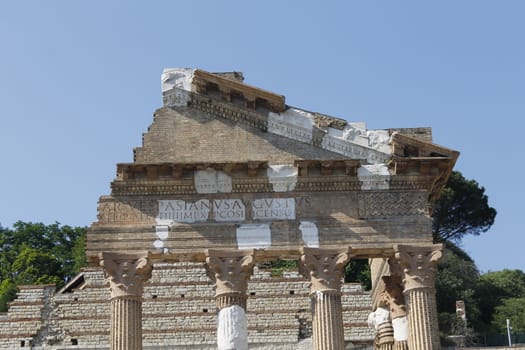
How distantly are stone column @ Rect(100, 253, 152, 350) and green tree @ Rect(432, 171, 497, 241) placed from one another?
124 ft

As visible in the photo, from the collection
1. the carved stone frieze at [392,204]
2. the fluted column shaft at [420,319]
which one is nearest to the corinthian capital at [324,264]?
the carved stone frieze at [392,204]

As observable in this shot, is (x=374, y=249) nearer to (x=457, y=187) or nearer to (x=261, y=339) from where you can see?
(x=261, y=339)

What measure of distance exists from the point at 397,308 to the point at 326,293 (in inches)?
118

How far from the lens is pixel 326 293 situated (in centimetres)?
2266

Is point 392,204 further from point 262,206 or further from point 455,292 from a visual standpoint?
point 455,292

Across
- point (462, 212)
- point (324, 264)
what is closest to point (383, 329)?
point (324, 264)

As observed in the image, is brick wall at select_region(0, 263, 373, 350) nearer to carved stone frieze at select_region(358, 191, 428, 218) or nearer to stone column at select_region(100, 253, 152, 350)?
carved stone frieze at select_region(358, 191, 428, 218)

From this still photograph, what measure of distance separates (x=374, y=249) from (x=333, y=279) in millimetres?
1300

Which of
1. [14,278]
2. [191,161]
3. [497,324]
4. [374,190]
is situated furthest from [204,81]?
[14,278]

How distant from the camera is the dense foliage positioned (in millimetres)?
55650

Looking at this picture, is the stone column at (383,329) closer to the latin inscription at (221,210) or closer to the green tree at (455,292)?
the latin inscription at (221,210)

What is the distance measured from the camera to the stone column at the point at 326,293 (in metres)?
22.3

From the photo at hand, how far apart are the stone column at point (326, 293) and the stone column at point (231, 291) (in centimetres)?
155

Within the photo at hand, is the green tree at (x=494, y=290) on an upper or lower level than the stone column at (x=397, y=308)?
upper
